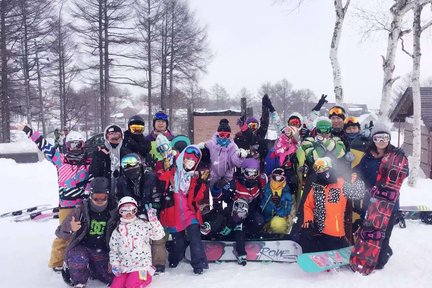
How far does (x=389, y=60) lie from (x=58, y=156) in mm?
9577

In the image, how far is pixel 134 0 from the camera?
2258 centimetres

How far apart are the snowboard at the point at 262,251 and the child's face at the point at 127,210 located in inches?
46.3

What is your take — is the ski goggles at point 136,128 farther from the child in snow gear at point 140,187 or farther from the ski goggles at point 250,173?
the ski goggles at point 250,173

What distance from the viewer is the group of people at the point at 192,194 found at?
418cm

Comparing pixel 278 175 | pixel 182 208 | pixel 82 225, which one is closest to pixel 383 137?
pixel 278 175

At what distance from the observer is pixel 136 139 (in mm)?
4988

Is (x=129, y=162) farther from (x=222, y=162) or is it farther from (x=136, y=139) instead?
(x=222, y=162)

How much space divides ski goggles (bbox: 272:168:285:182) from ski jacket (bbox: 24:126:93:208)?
2.47m

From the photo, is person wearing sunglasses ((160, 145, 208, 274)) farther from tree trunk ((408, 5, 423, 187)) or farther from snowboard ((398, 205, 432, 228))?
tree trunk ((408, 5, 423, 187))

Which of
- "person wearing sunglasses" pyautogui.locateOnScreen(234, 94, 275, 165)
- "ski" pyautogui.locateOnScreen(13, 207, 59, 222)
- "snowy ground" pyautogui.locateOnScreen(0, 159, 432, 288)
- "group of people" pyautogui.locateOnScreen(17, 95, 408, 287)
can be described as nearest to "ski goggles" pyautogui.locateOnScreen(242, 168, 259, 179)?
"group of people" pyautogui.locateOnScreen(17, 95, 408, 287)

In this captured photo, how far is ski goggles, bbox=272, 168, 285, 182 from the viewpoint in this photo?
5039 mm

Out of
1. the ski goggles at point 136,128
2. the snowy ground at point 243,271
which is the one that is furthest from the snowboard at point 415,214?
the ski goggles at point 136,128

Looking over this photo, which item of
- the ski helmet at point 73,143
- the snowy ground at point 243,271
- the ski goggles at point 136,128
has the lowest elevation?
the snowy ground at point 243,271

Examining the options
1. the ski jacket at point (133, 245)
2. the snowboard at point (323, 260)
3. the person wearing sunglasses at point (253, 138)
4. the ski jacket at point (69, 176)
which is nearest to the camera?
the ski jacket at point (133, 245)
